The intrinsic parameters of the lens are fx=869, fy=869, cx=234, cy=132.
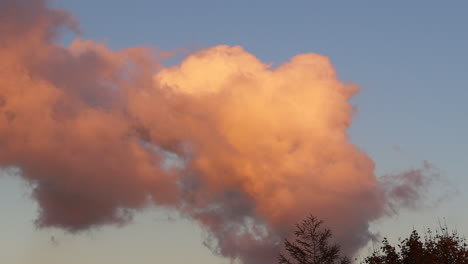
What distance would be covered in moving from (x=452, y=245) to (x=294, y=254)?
18.6 m

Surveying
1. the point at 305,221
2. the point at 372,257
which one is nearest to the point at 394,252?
the point at 372,257

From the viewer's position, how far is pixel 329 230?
104 metres

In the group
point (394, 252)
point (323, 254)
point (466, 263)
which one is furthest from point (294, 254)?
point (466, 263)

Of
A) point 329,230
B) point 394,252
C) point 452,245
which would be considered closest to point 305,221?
point 329,230

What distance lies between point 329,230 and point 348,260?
428 cm

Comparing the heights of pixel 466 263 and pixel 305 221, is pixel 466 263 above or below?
below

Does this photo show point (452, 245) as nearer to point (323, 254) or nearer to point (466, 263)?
point (466, 263)

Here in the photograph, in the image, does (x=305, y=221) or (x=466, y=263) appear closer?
(x=466, y=263)

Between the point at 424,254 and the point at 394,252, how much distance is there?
5.20 m

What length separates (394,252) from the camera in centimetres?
10594

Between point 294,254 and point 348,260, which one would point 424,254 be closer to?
point 348,260

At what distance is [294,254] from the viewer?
105 metres

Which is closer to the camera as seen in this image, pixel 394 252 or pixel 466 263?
pixel 466 263

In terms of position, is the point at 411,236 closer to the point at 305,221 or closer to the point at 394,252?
the point at 394,252
